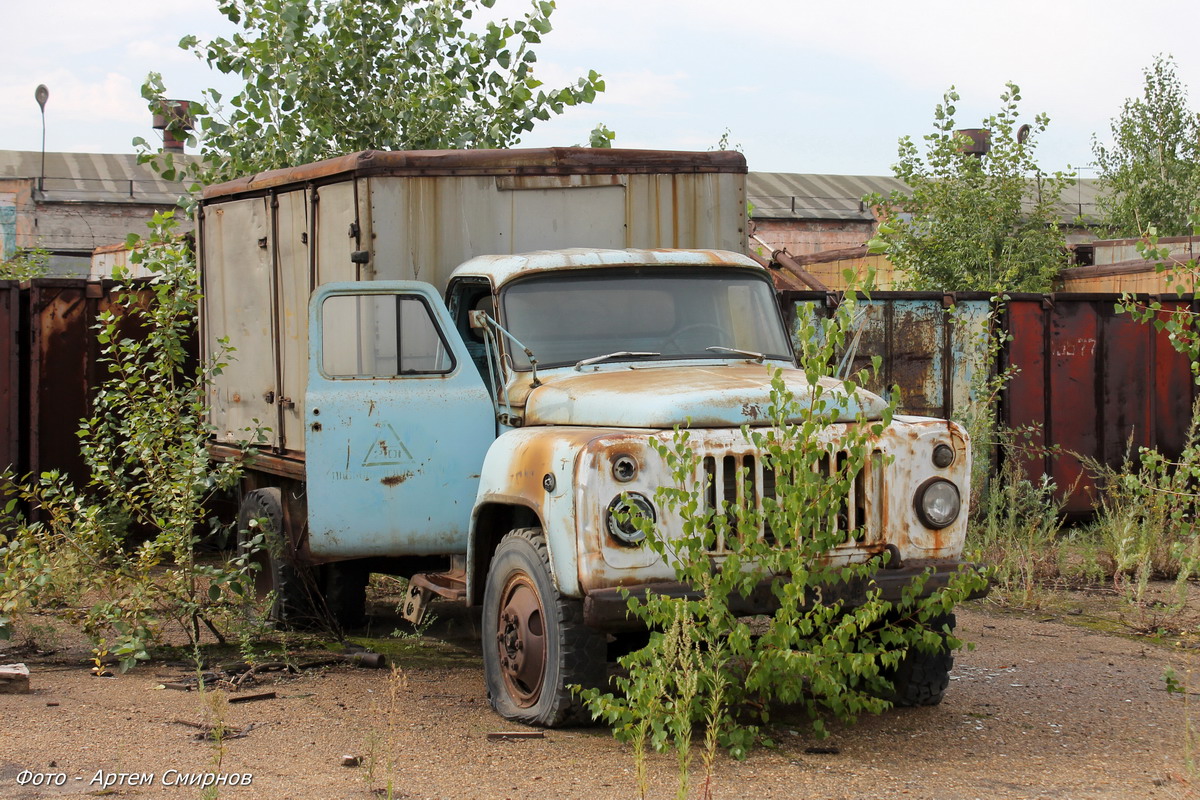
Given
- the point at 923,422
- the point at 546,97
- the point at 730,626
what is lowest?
the point at 730,626

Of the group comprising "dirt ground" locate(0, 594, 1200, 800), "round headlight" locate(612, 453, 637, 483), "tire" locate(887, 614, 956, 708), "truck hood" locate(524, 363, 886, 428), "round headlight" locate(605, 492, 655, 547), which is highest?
"truck hood" locate(524, 363, 886, 428)

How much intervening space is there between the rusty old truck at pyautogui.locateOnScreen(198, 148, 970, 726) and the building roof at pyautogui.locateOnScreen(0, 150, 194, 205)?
936 inches

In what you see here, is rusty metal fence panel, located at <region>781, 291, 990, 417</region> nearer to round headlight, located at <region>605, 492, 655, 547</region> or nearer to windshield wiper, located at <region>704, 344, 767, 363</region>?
windshield wiper, located at <region>704, 344, 767, 363</region>

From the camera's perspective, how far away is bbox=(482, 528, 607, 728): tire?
493cm

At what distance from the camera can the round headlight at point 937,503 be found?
5051 millimetres

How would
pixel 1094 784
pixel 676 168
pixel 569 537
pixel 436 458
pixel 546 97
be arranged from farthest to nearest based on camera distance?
pixel 546 97 → pixel 676 168 → pixel 436 458 → pixel 569 537 → pixel 1094 784

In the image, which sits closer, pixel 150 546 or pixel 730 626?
pixel 730 626

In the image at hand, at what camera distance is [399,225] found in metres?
6.58

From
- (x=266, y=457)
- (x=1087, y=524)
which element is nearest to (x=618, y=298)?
(x=266, y=457)

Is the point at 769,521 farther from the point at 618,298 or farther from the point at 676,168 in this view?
the point at 676,168

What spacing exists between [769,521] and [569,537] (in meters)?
0.74

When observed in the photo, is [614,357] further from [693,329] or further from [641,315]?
[693,329]

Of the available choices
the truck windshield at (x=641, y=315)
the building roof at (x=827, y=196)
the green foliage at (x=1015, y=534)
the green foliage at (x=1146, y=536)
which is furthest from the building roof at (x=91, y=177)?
the truck windshield at (x=641, y=315)

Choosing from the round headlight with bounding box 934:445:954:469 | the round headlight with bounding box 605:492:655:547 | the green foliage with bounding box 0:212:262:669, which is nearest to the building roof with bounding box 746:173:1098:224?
the green foliage with bounding box 0:212:262:669
